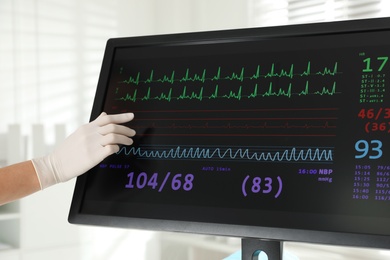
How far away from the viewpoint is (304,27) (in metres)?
1.06

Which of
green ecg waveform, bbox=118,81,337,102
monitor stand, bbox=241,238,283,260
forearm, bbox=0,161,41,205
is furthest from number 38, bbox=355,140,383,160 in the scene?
forearm, bbox=0,161,41,205

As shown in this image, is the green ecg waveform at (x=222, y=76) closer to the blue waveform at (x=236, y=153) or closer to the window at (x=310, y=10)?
the blue waveform at (x=236, y=153)

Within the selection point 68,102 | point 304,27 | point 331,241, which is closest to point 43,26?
point 68,102

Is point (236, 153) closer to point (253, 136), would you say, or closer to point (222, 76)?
point (253, 136)

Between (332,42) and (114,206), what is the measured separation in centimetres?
56

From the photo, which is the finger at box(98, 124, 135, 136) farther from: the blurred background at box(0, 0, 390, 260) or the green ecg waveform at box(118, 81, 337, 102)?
the blurred background at box(0, 0, 390, 260)

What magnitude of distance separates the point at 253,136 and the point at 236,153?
48 mm

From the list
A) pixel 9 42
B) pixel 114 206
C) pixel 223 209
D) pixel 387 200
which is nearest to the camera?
pixel 387 200

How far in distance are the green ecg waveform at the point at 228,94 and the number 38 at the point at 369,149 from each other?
0.11m

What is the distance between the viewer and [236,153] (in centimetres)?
106

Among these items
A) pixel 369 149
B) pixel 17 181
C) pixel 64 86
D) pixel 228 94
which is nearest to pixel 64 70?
pixel 64 86

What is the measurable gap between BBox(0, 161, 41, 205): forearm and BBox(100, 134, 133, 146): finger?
284mm

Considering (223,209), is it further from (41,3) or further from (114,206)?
(41,3)

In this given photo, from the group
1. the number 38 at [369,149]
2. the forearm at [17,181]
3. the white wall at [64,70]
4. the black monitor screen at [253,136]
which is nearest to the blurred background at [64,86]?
the white wall at [64,70]
